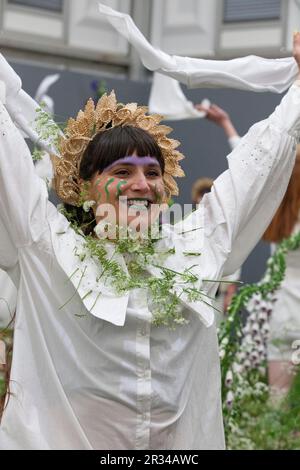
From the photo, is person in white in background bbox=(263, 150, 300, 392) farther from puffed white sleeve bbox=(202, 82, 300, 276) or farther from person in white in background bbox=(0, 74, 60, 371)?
puffed white sleeve bbox=(202, 82, 300, 276)

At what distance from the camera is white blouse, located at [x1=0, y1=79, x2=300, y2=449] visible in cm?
360

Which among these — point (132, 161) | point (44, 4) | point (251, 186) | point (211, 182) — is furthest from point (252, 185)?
point (44, 4)

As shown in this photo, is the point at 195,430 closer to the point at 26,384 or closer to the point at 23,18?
the point at 26,384

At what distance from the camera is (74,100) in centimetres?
915

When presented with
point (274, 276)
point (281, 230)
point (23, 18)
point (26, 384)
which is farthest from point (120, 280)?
point (23, 18)

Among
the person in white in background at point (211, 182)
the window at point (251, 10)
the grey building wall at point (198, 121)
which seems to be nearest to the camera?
the person in white in background at point (211, 182)

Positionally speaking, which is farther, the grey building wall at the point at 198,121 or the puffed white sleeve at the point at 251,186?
the grey building wall at the point at 198,121

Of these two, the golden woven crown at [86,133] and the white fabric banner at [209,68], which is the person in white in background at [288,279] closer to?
the white fabric banner at [209,68]

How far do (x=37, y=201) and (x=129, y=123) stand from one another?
0.42 m

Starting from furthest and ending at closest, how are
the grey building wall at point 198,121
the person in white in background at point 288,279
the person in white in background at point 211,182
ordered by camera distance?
the grey building wall at point 198,121, the person in white in background at point 211,182, the person in white in background at point 288,279

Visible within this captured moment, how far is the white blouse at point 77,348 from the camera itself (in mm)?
3604

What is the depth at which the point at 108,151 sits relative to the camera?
3799 millimetres

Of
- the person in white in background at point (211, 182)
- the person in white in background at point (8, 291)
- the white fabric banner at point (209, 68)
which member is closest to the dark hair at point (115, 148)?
the person in white in background at point (8, 291)

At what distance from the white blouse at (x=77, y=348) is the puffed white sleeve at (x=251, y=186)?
0.15 meters
